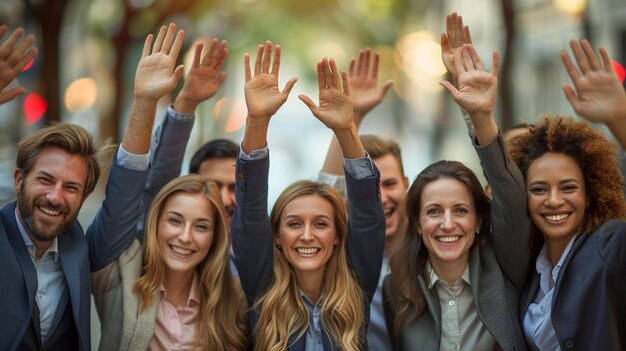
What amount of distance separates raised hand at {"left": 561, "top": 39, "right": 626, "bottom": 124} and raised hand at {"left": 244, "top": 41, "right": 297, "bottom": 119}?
164cm

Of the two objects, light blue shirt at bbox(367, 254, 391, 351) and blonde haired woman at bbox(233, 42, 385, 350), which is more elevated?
blonde haired woman at bbox(233, 42, 385, 350)

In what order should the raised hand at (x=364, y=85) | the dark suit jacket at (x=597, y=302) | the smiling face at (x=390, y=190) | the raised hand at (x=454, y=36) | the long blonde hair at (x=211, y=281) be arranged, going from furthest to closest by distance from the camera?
the raised hand at (x=364, y=85), the smiling face at (x=390, y=190), the raised hand at (x=454, y=36), the long blonde hair at (x=211, y=281), the dark suit jacket at (x=597, y=302)

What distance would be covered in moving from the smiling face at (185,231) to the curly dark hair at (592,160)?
2002 millimetres

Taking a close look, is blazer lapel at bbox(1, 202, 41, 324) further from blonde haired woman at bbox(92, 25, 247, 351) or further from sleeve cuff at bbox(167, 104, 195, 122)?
sleeve cuff at bbox(167, 104, 195, 122)

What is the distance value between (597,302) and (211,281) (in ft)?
7.61

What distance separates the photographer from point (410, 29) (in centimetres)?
2506

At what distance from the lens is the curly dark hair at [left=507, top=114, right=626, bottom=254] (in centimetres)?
435

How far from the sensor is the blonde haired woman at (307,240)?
445 centimetres

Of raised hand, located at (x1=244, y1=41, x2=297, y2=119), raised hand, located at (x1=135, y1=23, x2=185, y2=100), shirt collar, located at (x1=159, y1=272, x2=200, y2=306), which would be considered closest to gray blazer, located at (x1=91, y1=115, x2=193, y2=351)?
shirt collar, located at (x1=159, y1=272, x2=200, y2=306)

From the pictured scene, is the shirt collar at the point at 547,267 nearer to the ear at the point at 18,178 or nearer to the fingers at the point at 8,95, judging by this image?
the ear at the point at 18,178

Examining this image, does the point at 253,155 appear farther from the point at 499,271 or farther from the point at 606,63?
the point at 606,63

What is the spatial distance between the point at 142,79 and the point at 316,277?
5.37 feet

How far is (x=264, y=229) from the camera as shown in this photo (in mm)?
4480

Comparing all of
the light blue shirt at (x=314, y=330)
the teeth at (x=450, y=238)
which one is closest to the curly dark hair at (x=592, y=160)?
the teeth at (x=450, y=238)
